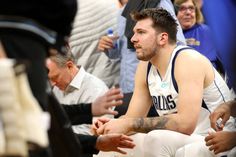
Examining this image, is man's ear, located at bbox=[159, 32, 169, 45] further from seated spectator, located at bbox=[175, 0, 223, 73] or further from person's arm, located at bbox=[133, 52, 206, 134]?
seated spectator, located at bbox=[175, 0, 223, 73]

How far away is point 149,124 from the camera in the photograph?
4.68 metres

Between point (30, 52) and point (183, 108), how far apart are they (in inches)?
98.3

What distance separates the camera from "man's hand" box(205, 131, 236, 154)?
4.19 m

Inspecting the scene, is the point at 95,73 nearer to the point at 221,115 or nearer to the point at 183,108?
the point at 183,108

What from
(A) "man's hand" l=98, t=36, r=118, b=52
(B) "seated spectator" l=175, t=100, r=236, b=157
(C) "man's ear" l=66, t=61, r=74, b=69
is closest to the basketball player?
(B) "seated spectator" l=175, t=100, r=236, b=157

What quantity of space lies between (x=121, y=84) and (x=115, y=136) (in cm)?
218

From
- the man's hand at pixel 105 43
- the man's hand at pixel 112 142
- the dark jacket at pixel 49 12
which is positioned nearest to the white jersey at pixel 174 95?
the man's hand at pixel 105 43

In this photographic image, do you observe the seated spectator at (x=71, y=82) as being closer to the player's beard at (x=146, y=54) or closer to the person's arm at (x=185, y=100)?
the player's beard at (x=146, y=54)

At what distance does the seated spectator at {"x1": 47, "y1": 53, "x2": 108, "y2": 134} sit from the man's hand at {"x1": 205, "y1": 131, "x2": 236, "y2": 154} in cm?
111

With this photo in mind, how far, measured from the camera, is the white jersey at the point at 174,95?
4789 mm

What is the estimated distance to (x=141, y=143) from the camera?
458 cm

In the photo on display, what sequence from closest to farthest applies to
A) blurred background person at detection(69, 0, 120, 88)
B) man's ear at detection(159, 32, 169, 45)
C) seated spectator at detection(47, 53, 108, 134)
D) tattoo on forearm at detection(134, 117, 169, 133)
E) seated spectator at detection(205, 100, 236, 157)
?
seated spectator at detection(205, 100, 236, 157) < tattoo on forearm at detection(134, 117, 169, 133) < man's ear at detection(159, 32, 169, 45) < seated spectator at detection(47, 53, 108, 134) < blurred background person at detection(69, 0, 120, 88)

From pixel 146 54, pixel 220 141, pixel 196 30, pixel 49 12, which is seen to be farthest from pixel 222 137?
pixel 49 12

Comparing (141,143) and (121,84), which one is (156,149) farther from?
(121,84)
